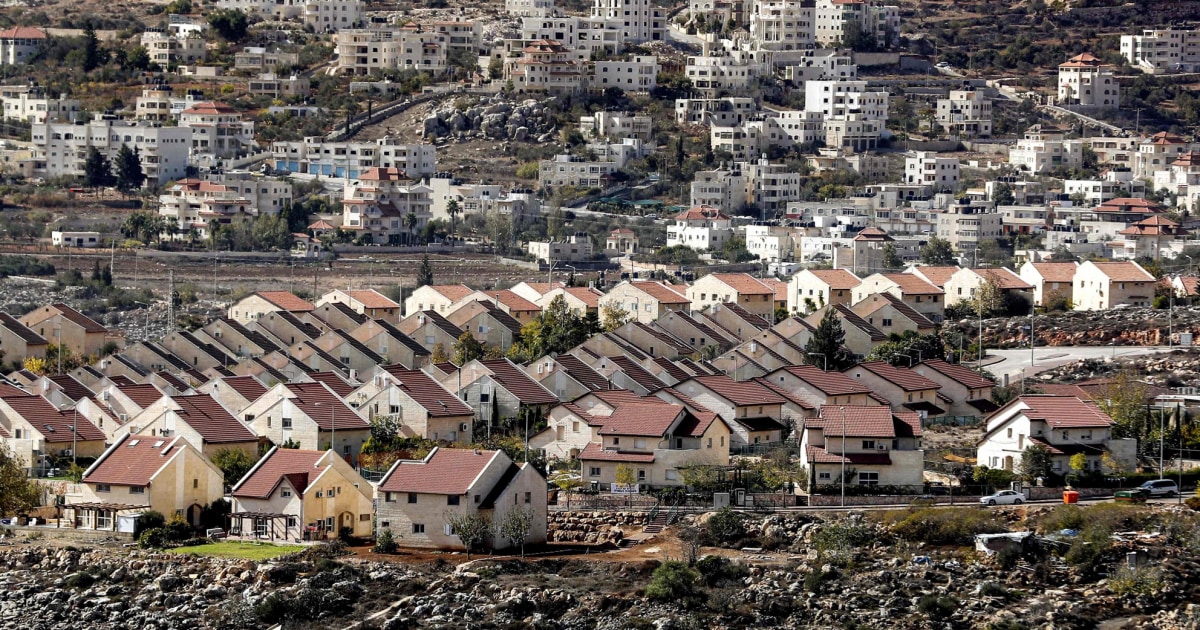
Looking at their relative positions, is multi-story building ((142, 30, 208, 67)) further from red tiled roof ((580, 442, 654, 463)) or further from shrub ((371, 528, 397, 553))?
shrub ((371, 528, 397, 553))

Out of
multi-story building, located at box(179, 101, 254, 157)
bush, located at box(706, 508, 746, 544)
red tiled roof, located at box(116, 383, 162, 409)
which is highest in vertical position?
multi-story building, located at box(179, 101, 254, 157)

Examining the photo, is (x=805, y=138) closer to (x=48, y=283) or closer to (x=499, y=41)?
(x=499, y=41)

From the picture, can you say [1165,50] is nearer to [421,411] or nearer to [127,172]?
[127,172]

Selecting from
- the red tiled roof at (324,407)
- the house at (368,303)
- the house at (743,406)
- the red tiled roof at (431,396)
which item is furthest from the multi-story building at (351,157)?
the house at (743,406)

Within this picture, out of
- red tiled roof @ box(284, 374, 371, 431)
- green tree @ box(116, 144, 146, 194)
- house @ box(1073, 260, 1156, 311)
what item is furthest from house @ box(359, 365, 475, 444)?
green tree @ box(116, 144, 146, 194)

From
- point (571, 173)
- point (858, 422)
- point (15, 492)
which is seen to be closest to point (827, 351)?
point (858, 422)

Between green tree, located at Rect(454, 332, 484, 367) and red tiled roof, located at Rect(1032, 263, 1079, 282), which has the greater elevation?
red tiled roof, located at Rect(1032, 263, 1079, 282)

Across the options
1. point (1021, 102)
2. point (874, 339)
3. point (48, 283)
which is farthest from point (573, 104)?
point (874, 339)
